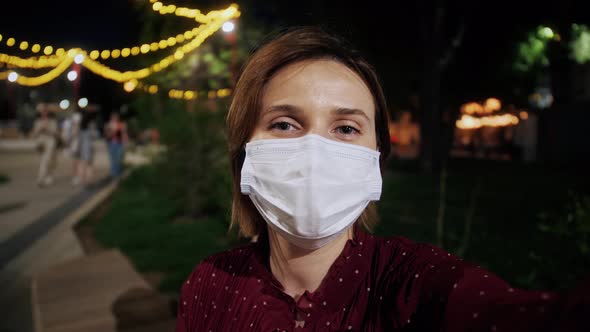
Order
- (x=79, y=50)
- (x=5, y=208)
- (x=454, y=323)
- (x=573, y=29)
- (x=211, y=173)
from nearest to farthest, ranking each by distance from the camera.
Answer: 1. (x=454, y=323)
2. (x=573, y=29)
3. (x=79, y=50)
4. (x=211, y=173)
5. (x=5, y=208)

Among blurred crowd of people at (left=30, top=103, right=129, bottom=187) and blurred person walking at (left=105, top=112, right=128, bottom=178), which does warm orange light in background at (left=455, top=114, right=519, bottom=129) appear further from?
blurred crowd of people at (left=30, top=103, right=129, bottom=187)

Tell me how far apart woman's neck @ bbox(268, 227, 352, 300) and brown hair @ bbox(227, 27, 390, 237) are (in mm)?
407

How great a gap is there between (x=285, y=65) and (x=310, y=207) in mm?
490

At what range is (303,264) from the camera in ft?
4.90

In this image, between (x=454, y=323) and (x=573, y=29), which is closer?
(x=454, y=323)

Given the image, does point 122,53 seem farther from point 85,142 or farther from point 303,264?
point 85,142

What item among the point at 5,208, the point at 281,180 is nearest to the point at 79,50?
the point at 5,208

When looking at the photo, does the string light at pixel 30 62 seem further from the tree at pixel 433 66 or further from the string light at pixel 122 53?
the tree at pixel 433 66

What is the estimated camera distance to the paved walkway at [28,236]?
172 inches

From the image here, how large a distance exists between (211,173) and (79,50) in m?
2.73

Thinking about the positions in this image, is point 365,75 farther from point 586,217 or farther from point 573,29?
point 586,217

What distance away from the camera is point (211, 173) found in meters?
7.51

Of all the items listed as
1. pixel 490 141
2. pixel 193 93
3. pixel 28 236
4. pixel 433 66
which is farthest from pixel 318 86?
pixel 490 141

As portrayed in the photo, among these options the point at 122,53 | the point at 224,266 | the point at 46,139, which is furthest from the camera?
the point at 46,139
